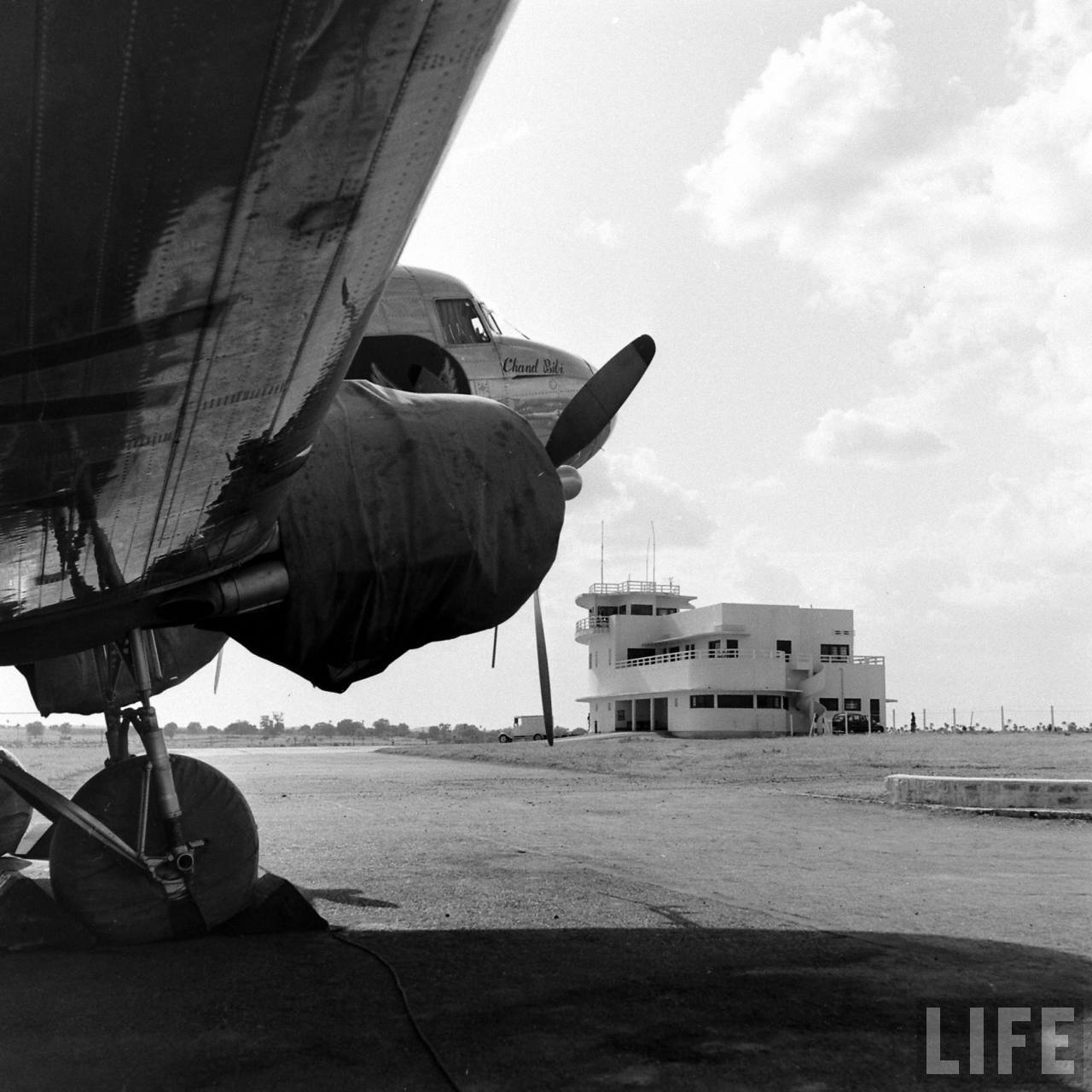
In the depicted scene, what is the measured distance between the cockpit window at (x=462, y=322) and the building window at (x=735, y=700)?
194 ft

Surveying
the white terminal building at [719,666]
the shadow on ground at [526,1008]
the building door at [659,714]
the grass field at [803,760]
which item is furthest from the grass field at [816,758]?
the shadow on ground at [526,1008]

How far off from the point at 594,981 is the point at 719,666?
61.9 meters

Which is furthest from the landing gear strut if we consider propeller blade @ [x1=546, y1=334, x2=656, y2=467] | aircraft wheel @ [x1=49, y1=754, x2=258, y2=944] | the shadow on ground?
propeller blade @ [x1=546, y1=334, x2=656, y2=467]

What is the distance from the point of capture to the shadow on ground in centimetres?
459

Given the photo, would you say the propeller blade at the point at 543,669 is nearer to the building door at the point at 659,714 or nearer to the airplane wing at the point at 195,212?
the airplane wing at the point at 195,212

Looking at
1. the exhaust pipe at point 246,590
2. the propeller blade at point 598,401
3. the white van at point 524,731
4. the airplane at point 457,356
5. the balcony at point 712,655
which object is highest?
the airplane at point 457,356

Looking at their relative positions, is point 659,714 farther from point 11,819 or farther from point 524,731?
point 11,819

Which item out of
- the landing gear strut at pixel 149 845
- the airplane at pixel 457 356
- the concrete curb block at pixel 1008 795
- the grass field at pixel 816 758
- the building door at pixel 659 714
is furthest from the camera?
the building door at pixel 659 714

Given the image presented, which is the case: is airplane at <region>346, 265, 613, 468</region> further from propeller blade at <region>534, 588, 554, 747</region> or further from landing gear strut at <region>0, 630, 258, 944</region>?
landing gear strut at <region>0, 630, 258, 944</region>

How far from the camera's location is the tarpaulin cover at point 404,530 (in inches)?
238

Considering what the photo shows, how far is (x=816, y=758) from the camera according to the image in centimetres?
3878

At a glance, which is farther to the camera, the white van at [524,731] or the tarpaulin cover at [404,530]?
the white van at [524,731]

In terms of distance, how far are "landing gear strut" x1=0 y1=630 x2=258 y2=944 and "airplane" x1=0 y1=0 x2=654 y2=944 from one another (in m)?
0.02

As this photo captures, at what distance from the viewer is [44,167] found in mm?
2945
